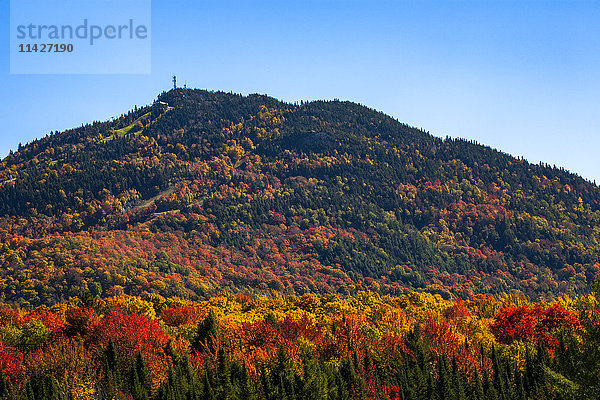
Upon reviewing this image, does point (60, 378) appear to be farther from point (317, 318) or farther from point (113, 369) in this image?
point (317, 318)

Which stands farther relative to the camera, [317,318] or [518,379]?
[317,318]

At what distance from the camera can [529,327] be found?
317ft

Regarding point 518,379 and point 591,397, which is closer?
point 591,397

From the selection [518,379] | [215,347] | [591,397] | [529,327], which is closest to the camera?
[591,397]

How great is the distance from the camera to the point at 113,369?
74438 mm

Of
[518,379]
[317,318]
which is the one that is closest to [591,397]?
[518,379]

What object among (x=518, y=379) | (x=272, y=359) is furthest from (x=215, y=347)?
(x=518, y=379)

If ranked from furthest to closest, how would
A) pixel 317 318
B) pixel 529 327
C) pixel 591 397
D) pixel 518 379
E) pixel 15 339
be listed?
pixel 317 318 → pixel 529 327 → pixel 15 339 → pixel 518 379 → pixel 591 397

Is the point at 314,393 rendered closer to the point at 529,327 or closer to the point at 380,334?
the point at 380,334

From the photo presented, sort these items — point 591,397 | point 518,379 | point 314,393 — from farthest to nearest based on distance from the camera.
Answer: point 518,379 < point 314,393 < point 591,397

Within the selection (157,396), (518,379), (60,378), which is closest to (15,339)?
(60,378)

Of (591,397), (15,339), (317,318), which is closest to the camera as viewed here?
(591,397)

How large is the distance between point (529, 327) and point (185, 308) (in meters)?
61.3

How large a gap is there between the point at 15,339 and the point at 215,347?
3251 cm
